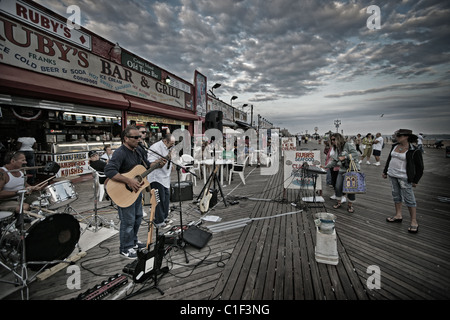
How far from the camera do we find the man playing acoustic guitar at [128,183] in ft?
9.17

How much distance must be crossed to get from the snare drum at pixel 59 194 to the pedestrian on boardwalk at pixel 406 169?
6.54m

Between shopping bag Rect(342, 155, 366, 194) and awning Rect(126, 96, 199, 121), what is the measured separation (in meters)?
9.35

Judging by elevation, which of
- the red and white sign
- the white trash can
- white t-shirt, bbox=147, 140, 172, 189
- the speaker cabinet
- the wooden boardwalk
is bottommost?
the wooden boardwalk

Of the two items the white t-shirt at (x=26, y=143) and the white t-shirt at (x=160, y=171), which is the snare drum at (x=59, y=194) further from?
the white t-shirt at (x=26, y=143)

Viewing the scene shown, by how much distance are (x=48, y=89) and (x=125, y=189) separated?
6.04m

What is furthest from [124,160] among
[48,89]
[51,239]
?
[48,89]

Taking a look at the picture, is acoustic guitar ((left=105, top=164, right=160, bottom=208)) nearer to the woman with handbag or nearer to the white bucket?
the white bucket

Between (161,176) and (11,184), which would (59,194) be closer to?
(11,184)

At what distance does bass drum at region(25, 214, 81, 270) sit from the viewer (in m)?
2.54

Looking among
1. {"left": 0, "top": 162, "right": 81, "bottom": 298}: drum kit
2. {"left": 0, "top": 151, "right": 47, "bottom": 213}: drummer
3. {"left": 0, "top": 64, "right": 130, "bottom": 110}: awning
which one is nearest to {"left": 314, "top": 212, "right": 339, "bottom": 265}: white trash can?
{"left": 0, "top": 162, "right": 81, "bottom": 298}: drum kit

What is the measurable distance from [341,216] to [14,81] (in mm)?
9697

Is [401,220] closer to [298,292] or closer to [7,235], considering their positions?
[298,292]

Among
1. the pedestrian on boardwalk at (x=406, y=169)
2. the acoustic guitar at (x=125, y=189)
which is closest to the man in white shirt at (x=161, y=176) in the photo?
the acoustic guitar at (x=125, y=189)
